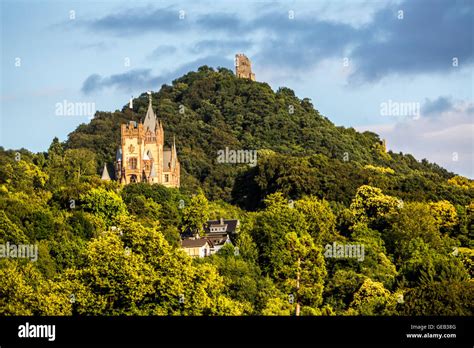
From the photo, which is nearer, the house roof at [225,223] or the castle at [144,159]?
the house roof at [225,223]

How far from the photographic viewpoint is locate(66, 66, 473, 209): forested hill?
116 m

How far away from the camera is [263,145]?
154375 millimetres

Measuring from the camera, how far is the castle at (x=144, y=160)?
12744cm

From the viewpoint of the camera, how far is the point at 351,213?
333ft

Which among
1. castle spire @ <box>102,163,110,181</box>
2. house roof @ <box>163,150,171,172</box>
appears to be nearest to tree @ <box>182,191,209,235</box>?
castle spire @ <box>102,163,110,181</box>

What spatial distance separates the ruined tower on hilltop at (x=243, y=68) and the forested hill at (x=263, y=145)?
257 cm

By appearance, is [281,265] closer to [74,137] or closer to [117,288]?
[117,288]

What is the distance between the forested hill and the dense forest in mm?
294

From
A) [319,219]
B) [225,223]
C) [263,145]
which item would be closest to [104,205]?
[225,223]

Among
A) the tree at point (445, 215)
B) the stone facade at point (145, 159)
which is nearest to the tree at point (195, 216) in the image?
the tree at point (445, 215)

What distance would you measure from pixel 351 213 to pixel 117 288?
1633 inches

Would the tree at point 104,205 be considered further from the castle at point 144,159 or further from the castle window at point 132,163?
the castle window at point 132,163
